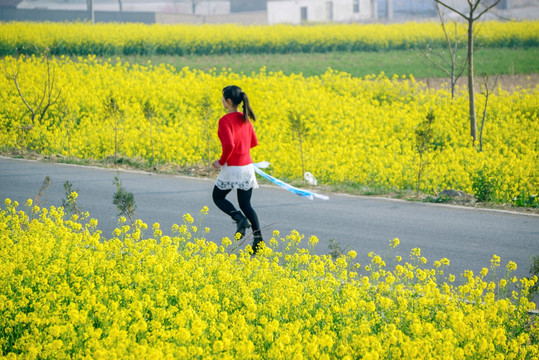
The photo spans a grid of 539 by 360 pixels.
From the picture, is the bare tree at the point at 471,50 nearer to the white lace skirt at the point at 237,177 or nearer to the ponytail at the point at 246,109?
the ponytail at the point at 246,109

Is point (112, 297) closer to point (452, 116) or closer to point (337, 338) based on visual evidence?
point (337, 338)

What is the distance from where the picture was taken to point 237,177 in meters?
7.57

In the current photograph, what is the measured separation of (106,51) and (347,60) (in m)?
11.3

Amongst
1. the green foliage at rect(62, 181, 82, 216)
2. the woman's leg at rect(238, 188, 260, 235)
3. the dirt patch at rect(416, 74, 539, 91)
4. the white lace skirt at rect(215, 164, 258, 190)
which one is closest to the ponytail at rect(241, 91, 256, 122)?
the white lace skirt at rect(215, 164, 258, 190)

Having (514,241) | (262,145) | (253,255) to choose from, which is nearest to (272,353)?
(253,255)

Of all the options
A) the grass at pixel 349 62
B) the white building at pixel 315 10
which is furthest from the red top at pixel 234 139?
the white building at pixel 315 10

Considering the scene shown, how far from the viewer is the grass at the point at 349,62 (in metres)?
30.6

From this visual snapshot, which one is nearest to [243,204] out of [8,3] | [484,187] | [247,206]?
[247,206]

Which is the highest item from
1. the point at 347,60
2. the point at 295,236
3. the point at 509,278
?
the point at 347,60

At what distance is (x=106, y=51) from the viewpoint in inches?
1273

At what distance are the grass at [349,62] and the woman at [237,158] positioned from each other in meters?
21.7

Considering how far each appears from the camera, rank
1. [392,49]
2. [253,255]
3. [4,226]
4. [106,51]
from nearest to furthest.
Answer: [4,226] < [253,255] < [106,51] < [392,49]

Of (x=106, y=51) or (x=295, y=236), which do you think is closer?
(x=295, y=236)

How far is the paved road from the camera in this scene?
8242 mm
